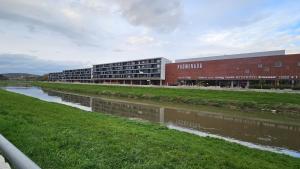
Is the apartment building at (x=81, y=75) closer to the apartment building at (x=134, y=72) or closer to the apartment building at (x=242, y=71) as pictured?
the apartment building at (x=134, y=72)

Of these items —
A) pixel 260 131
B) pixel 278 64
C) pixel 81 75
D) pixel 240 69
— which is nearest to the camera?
pixel 260 131

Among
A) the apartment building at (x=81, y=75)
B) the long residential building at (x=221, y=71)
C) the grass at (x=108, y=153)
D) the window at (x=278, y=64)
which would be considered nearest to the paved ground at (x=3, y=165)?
the grass at (x=108, y=153)

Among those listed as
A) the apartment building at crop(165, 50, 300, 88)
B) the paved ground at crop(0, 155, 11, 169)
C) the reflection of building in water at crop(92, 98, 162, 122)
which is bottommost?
the reflection of building in water at crop(92, 98, 162, 122)

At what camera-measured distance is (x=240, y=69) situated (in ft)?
275

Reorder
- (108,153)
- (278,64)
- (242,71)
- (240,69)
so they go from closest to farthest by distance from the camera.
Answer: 1. (108,153)
2. (278,64)
3. (242,71)
4. (240,69)

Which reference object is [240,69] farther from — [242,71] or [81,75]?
[81,75]

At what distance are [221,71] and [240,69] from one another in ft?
22.7

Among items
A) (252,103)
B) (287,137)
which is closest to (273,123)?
(287,137)

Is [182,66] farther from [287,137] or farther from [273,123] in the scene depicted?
[287,137]

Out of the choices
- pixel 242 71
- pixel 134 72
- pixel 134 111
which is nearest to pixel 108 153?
pixel 134 111

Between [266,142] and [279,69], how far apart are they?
64.2 m

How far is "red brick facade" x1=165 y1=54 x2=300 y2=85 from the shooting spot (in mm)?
72250

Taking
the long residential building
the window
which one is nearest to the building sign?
the long residential building

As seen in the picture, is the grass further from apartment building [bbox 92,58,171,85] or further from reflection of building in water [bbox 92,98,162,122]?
apartment building [bbox 92,58,171,85]
